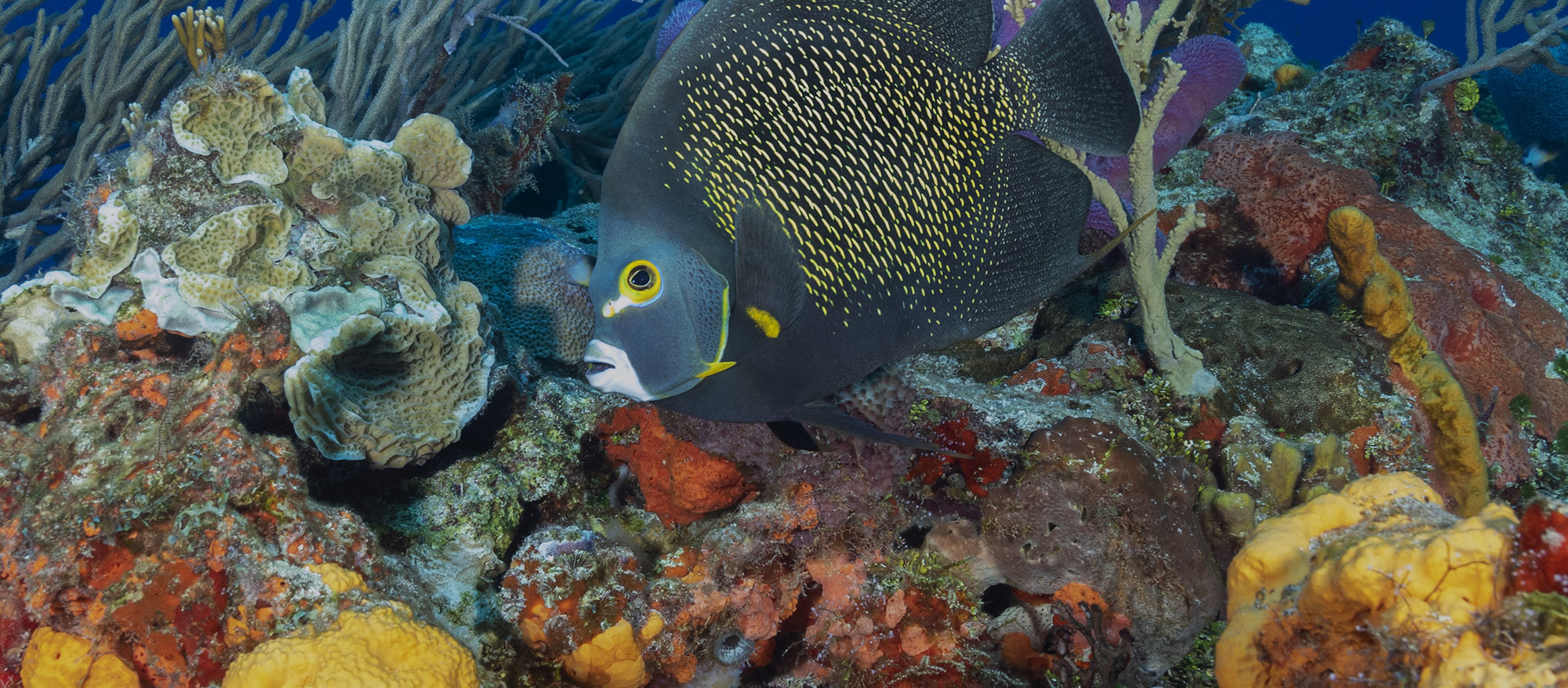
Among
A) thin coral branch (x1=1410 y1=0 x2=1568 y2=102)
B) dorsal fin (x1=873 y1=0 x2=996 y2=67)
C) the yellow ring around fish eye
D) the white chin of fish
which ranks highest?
thin coral branch (x1=1410 y1=0 x2=1568 y2=102)

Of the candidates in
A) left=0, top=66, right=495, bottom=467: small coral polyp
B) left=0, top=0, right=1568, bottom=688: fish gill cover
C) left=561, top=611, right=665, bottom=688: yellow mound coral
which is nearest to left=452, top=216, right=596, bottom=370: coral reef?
left=0, top=0, right=1568, bottom=688: fish gill cover

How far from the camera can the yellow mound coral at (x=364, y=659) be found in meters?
1.55

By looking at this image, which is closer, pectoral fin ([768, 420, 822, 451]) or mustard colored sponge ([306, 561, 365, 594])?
mustard colored sponge ([306, 561, 365, 594])

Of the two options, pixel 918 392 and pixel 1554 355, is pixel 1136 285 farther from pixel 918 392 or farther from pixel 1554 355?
pixel 1554 355

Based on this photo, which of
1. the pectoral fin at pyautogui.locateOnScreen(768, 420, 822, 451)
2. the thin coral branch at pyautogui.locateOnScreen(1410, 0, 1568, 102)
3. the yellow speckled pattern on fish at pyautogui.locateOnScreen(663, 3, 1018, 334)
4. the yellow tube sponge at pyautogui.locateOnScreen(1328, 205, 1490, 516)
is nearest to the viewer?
the yellow speckled pattern on fish at pyautogui.locateOnScreen(663, 3, 1018, 334)

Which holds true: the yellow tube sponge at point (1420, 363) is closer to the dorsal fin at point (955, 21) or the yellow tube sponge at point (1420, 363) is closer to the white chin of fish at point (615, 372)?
the dorsal fin at point (955, 21)

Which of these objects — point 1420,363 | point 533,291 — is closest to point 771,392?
point 533,291

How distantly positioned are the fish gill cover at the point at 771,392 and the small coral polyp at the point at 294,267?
0.02m

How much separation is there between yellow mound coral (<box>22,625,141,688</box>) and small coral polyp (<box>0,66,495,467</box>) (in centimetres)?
77

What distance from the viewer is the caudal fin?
1.94m

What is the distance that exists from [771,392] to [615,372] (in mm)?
394

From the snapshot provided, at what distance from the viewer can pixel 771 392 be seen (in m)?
1.79

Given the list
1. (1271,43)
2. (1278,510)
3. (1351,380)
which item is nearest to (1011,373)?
(1278,510)

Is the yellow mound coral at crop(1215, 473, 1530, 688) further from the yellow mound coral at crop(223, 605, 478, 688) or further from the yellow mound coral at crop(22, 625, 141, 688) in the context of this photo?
the yellow mound coral at crop(22, 625, 141, 688)
